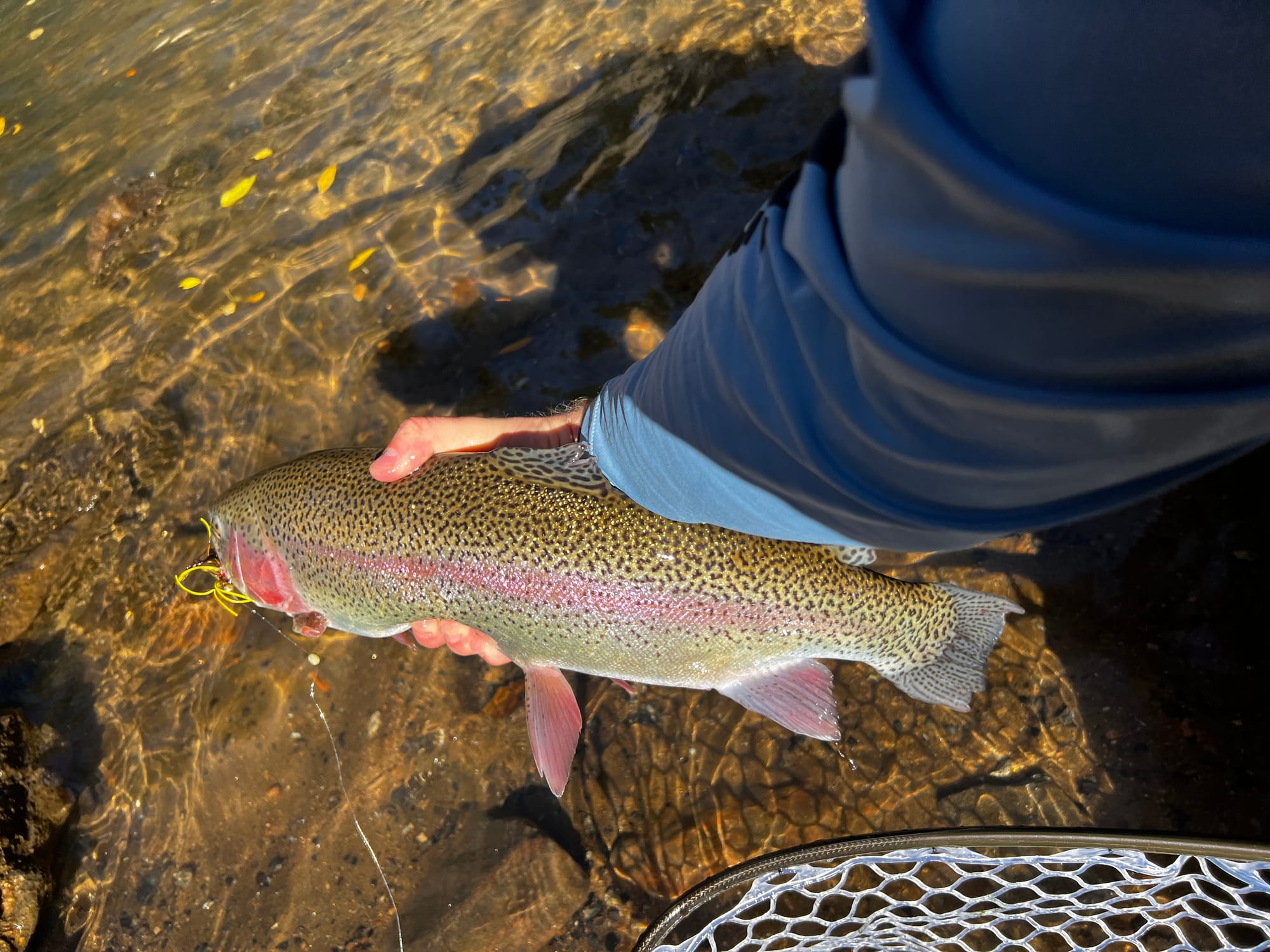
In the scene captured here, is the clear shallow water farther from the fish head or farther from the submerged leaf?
the fish head

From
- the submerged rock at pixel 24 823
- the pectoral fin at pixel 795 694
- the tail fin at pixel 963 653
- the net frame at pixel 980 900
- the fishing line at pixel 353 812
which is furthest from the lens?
the fishing line at pixel 353 812

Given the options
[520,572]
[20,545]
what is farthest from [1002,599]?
[20,545]

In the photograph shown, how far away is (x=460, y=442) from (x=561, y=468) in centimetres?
51

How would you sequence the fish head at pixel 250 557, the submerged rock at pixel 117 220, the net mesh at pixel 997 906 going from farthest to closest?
the submerged rock at pixel 117 220 < the fish head at pixel 250 557 < the net mesh at pixel 997 906

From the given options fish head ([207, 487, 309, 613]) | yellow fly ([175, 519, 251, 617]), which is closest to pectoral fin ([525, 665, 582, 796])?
fish head ([207, 487, 309, 613])

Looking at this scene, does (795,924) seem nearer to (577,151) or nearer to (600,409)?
(600,409)

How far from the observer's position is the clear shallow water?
3.35 metres

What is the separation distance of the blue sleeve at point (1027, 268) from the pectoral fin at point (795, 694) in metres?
1.40

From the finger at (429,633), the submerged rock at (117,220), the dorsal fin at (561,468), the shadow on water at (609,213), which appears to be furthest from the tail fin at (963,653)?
the submerged rock at (117,220)

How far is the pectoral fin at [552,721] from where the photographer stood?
9.80 ft

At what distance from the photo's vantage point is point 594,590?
2.64m

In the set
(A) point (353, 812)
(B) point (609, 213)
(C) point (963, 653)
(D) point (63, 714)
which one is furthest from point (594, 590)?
(D) point (63, 714)

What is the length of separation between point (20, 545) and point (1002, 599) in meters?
4.85

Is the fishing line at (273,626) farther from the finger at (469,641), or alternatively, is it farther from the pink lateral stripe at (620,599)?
the pink lateral stripe at (620,599)
